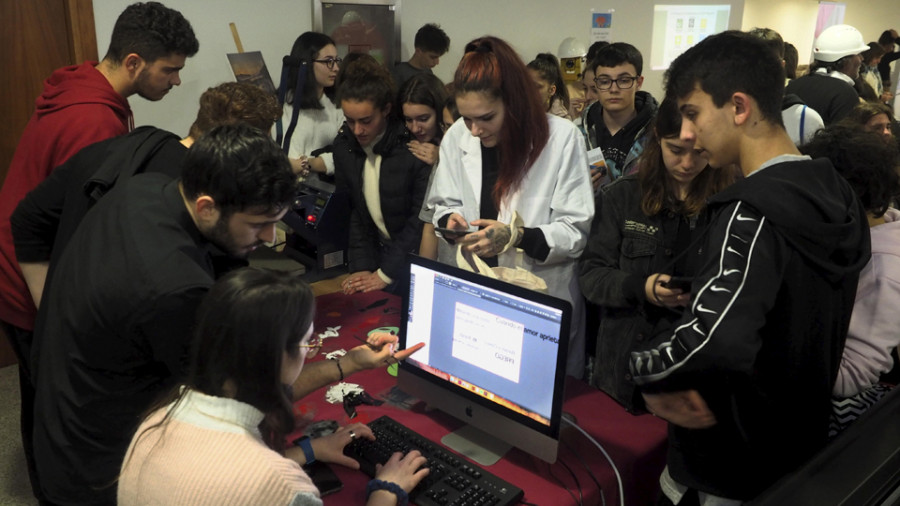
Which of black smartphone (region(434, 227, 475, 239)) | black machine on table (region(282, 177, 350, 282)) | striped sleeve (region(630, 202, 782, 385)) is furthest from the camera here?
black machine on table (region(282, 177, 350, 282))

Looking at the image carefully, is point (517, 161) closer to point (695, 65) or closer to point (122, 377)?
point (695, 65)

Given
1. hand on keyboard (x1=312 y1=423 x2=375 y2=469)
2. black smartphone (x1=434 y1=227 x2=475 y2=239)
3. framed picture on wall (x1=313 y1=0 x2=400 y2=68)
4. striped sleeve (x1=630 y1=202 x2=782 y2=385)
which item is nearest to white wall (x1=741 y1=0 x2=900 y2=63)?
framed picture on wall (x1=313 y1=0 x2=400 y2=68)

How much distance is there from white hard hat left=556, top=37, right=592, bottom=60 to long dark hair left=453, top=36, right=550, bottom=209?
3960 millimetres

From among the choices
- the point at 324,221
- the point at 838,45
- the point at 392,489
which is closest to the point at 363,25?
the point at 324,221

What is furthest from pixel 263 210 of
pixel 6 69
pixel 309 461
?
pixel 6 69

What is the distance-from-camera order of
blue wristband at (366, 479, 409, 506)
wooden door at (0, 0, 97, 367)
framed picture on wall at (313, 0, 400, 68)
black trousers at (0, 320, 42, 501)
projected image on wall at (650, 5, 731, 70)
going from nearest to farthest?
blue wristband at (366, 479, 409, 506)
black trousers at (0, 320, 42, 501)
wooden door at (0, 0, 97, 367)
framed picture on wall at (313, 0, 400, 68)
projected image on wall at (650, 5, 731, 70)

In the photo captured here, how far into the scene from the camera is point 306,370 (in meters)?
1.62

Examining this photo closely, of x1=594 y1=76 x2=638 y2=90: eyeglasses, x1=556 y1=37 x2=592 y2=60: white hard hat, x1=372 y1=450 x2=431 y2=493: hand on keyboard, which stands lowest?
x1=372 y1=450 x2=431 y2=493: hand on keyboard

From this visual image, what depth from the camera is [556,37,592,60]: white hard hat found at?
579 centimetres

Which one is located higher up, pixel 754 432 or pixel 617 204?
pixel 617 204

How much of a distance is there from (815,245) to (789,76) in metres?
4.80

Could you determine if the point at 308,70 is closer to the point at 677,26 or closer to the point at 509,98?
the point at 509,98

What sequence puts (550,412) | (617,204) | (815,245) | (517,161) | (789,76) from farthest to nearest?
1. (789,76)
2. (517,161)
3. (617,204)
4. (550,412)
5. (815,245)

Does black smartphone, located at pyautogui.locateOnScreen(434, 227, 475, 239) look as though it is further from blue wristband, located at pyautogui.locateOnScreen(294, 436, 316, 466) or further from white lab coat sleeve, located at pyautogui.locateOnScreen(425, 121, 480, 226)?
blue wristband, located at pyautogui.locateOnScreen(294, 436, 316, 466)
